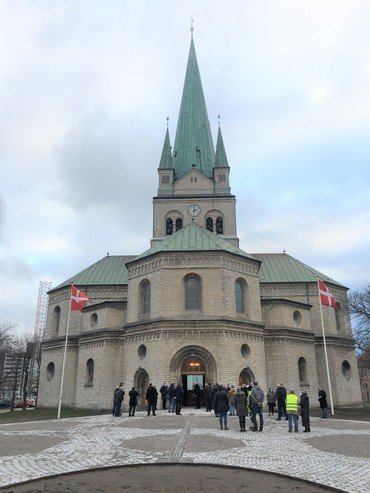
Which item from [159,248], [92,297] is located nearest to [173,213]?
[92,297]

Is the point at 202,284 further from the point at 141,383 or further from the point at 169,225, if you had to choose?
the point at 169,225

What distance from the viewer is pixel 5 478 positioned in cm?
963

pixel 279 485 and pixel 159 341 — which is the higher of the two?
pixel 159 341

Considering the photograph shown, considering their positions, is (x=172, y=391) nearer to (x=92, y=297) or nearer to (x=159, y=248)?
(x=159, y=248)

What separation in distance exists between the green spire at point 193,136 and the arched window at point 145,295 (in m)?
24.1

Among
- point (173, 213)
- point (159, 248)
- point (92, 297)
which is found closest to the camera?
point (159, 248)

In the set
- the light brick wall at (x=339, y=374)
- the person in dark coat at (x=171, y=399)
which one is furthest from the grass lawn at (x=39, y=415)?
the light brick wall at (x=339, y=374)

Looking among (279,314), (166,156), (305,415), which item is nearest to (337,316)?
(279,314)

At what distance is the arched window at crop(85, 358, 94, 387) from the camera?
119 feet

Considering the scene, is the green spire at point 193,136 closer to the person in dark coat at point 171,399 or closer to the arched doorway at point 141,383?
the arched doorway at point 141,383

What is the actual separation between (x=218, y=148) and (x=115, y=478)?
50.8 m

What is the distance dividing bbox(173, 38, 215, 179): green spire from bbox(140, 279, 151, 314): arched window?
24.1 meters

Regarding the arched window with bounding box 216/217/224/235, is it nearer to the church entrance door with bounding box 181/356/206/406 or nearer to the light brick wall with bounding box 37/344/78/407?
the light brick wall with bounding box 37/344/78/407

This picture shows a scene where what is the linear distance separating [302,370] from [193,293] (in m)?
12.8
